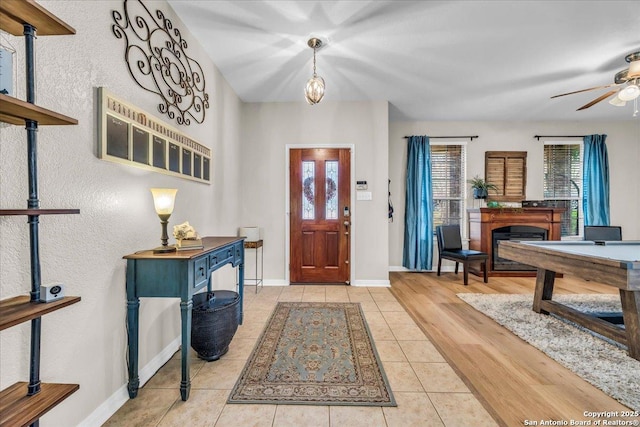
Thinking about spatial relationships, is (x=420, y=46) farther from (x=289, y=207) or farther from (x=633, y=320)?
(x=633, y=320)

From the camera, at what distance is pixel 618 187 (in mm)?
5102

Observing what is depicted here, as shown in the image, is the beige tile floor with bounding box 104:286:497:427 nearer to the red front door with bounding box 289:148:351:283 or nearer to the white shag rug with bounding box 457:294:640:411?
the white shag rug with bounding box 457:294:640:411

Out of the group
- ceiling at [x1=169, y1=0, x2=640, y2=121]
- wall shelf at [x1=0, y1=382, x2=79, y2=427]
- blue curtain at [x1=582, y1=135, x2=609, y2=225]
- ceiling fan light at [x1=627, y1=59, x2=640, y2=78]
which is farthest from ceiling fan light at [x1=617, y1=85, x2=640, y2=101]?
wall shelf at [x1=0, y1=382, x2=79, y2=427]

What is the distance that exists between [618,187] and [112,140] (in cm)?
753

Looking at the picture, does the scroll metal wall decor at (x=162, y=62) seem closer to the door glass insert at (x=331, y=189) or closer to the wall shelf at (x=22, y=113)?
the wall shelf at (x=22, y=113)

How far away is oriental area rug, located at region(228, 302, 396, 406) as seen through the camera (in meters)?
1.73

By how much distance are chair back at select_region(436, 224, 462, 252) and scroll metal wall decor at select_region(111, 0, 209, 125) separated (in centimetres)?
399

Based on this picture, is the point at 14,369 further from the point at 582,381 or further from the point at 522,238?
the point at 522,238

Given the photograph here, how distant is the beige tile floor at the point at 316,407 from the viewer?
1.54 m

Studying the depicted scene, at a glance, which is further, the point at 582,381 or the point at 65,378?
the point at 582,381

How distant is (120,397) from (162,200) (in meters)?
1.21

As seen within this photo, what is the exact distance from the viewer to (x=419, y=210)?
16.4ft

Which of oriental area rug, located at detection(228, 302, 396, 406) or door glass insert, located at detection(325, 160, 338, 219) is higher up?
door glass insert, located at detection(325, 160, 338, 219)

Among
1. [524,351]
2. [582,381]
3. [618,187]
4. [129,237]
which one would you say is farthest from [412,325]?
[618,187]
